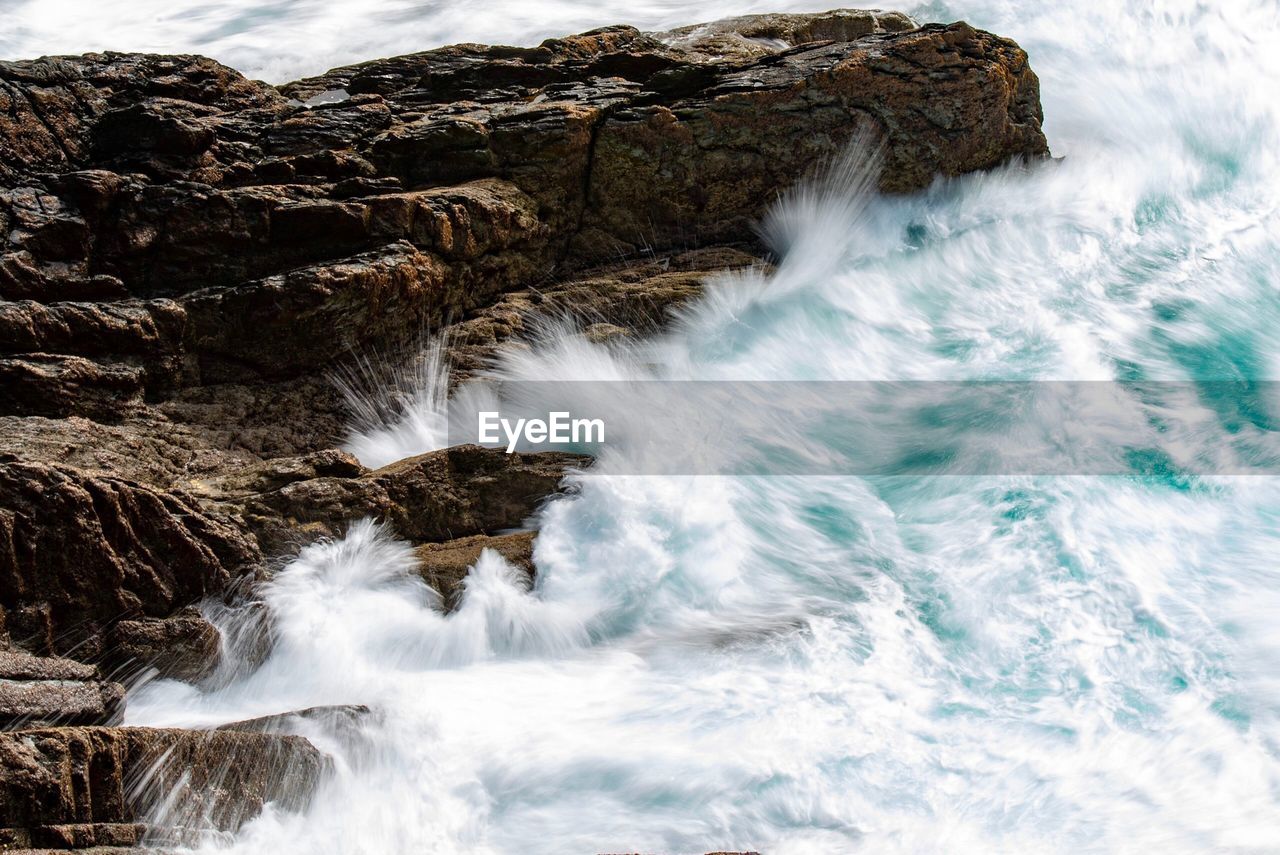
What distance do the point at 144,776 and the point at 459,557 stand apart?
1961mm

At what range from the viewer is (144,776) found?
13.4 ft

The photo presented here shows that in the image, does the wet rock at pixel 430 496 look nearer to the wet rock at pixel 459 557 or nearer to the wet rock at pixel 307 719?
the wet rock at pixel 459 557

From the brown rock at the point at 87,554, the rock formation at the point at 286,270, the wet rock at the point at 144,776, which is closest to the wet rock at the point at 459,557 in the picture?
the rock formation at the point at 286,270

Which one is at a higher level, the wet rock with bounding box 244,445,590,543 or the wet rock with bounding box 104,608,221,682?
the wet rock with bounding box 244,445,590,543

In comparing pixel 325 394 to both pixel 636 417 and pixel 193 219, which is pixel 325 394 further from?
pixel 636 417

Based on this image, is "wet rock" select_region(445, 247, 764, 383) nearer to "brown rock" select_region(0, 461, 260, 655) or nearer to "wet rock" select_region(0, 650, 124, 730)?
"brown rock" select_region(0, 461, 260, 655)

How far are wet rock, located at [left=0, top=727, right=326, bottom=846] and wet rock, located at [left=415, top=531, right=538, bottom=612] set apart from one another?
1.19m

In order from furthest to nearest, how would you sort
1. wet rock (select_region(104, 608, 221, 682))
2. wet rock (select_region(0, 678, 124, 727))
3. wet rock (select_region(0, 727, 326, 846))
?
1. wet rock (select_region(104, 608, 221, 682))
2. wet rock (select_region(0, 678, 124, 727))
3. wet rock (select_region(0, 727, 326, 846))

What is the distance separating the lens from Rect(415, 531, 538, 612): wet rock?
564 centimetres

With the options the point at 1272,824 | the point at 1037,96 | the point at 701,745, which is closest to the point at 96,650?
the point at 701,745

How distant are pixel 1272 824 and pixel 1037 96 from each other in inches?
214

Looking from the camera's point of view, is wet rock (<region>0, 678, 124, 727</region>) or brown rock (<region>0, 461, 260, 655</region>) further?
brown rock (<region>0, 461, 260, 655</region>)

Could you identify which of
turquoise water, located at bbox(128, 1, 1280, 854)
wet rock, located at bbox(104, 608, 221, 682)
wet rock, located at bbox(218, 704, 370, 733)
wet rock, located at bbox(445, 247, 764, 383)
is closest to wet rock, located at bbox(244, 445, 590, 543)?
turquoise water, located at bbox(128, 1, 1280, 854)

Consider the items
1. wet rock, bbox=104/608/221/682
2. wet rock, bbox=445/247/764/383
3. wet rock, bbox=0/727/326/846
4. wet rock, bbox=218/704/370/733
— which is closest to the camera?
wet rock, bbox=0/727/326/846
